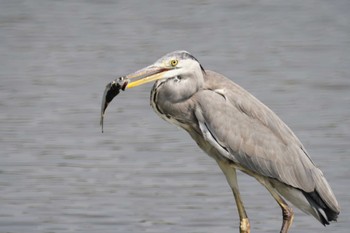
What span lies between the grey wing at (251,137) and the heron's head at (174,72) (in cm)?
15

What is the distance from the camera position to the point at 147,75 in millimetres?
7320

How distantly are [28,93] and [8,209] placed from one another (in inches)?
123

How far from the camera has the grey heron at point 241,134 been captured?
25.0 ft

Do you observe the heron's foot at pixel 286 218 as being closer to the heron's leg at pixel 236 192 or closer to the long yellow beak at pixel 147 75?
the heron's leg at pixel 236 192

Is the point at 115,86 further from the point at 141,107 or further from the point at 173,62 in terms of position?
the point at 141,107

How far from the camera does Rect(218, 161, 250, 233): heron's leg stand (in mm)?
8008

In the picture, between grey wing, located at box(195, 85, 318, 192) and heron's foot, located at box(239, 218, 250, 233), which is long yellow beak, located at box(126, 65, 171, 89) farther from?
heron's foot, located at box(239, 218, 250, 233)

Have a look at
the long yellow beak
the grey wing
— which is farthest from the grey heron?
the long yellow beak

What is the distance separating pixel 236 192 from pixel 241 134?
47 centimetres

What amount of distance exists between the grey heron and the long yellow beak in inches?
5.1

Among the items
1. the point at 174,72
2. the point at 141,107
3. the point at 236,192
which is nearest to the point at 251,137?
the point at 236,192

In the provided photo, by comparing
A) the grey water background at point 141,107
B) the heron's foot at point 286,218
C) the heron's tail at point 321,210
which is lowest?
the grey water background at point 141,107

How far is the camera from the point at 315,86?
39.7ft

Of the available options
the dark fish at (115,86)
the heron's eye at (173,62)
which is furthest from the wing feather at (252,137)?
the dark fish at (115,86)
